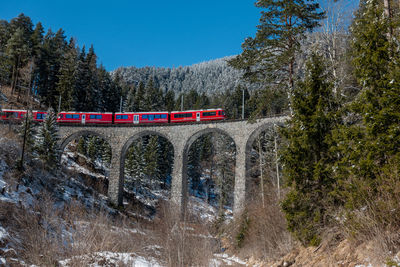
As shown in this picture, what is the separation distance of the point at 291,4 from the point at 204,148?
1585 inches

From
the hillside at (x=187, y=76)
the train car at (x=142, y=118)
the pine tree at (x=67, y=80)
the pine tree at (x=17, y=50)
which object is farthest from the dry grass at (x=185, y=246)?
the hillside at (x=187, y=76)

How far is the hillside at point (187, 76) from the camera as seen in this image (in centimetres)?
11919

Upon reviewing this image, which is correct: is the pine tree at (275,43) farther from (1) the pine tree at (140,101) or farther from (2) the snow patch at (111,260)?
(1) the pine tree at (140,101)

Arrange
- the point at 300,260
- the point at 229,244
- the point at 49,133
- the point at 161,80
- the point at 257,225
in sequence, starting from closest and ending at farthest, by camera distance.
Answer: the point at 300,260
the point at 257,225
the point at 229,244
the point at 49,133
the point at 161,80

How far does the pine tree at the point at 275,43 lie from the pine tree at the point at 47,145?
17.2m

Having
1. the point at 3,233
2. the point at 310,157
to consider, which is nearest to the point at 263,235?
the point at 310,157

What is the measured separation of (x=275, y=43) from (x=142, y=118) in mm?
21065

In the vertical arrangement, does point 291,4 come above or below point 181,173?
above

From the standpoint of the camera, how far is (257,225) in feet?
41.4

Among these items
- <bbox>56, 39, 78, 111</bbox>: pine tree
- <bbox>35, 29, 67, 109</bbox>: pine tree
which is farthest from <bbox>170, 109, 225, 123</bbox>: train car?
<bbox>35, 29, 67, 109</bbox>: pine tree

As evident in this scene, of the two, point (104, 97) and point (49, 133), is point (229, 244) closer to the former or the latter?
point (49, 133)

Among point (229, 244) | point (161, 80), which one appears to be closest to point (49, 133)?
point (229, 244)

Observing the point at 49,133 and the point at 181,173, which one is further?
the point at 181,173

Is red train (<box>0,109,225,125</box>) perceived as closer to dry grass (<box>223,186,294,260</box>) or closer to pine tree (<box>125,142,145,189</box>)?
pine tree (<box>125,142,145,189</box>)
